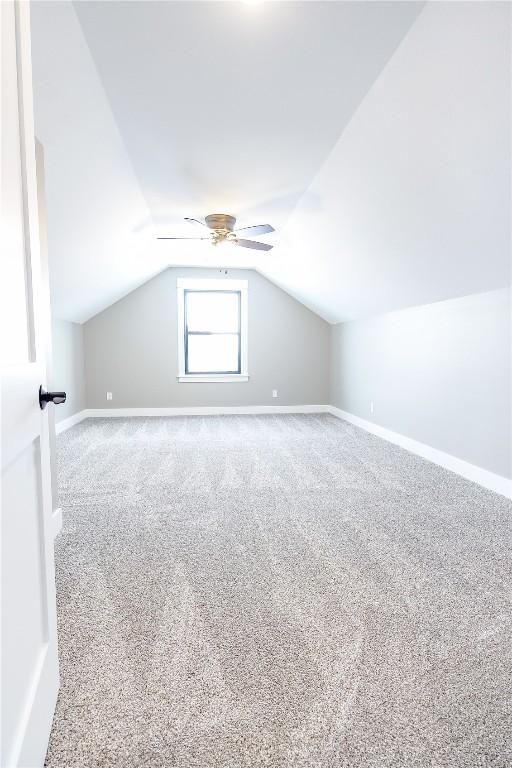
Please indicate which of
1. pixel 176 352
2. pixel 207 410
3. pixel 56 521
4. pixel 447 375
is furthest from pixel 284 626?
pixel 176 352

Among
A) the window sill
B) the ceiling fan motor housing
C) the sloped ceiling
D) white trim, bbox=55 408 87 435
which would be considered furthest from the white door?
the window sill

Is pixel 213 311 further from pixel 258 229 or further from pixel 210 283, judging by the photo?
pixel 258 229

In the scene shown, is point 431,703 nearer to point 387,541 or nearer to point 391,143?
point 387,541

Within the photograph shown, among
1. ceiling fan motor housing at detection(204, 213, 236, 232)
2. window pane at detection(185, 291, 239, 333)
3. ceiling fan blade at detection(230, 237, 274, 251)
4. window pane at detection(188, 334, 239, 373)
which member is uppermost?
ceiling fan motor housing at detection(204, 213, 236, 232)

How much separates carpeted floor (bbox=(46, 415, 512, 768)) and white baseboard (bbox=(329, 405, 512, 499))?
0.62ft

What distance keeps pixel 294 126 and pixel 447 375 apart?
96.6 inches

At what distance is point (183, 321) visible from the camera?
646cm

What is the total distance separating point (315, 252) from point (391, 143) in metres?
2.08

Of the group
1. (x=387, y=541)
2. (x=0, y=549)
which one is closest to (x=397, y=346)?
(x=387, y=541)

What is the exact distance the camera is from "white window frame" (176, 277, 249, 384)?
21.0 feet

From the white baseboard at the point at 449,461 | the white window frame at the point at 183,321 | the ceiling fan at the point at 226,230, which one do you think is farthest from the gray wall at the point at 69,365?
the white baseboard at the point at 449,461

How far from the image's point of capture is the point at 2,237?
2.64 feet

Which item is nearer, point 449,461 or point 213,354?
point 449,461

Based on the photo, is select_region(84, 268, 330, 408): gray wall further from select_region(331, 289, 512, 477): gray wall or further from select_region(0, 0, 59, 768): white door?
select_region(0, 0, 59, 768): white door
